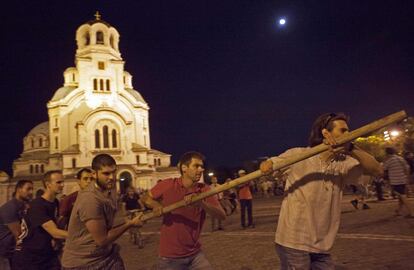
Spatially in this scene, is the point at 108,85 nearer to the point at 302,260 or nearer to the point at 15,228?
the point at 15,228

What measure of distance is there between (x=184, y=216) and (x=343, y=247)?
5355 mm

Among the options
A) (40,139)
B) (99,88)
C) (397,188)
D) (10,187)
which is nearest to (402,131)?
(397,188)

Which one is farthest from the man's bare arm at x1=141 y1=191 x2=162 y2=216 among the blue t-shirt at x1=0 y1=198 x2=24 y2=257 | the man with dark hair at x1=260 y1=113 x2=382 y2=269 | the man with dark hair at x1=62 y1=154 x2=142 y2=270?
the blue t-shirt at x1=0 y1=198 x2=24 y2=257

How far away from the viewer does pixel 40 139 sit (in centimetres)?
5959

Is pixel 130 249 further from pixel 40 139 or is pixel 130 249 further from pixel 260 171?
pixel 40 139

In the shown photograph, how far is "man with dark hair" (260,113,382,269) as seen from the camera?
3334mm

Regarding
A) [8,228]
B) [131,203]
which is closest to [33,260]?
[8,228]

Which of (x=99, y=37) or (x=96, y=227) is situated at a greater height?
(x=99, y=37)

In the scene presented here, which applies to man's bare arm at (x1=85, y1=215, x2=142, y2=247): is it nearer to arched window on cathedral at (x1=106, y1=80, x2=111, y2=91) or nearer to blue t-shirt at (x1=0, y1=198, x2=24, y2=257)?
blue t-shirt at (x1=0, y1=198, x2=24, y2=257)

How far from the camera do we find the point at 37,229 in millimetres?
4887

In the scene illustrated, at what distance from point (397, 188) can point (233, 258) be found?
222 inches

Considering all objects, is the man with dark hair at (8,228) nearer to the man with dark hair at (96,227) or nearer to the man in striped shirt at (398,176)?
the man with dark hair at (96,227)

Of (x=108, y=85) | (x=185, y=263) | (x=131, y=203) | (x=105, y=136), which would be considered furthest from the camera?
(x=108, y=85)

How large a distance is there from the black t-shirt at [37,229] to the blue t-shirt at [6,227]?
1.15 meters
